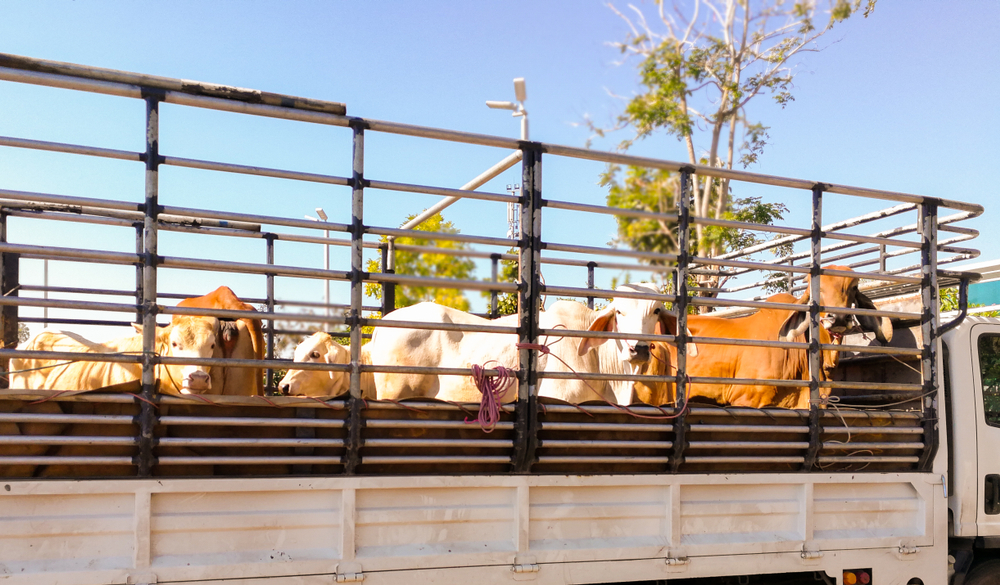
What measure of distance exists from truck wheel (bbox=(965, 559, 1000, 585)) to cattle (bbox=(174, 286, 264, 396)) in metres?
4.78

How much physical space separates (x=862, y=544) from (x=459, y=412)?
2490mm

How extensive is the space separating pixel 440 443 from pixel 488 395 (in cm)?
32

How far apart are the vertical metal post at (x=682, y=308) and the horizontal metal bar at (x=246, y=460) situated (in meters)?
1.75

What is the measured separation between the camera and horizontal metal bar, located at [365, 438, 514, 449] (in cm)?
371

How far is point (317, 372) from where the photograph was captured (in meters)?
6.72

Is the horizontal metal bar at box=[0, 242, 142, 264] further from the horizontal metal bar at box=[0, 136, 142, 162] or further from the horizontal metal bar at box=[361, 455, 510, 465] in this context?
the horizontal metal bar at box=[361, 455, 510, 465]

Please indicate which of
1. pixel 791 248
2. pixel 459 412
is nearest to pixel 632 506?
pixel 459 412

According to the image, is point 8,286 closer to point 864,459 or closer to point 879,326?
point 864,459

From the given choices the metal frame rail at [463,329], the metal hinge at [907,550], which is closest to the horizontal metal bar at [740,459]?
the metal frame rail at [463,329]

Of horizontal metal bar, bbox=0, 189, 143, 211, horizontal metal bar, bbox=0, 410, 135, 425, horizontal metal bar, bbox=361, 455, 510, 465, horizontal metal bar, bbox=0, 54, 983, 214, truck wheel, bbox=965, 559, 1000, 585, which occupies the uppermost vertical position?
horizontal metal bar, bbox=0, 54, 983, 214

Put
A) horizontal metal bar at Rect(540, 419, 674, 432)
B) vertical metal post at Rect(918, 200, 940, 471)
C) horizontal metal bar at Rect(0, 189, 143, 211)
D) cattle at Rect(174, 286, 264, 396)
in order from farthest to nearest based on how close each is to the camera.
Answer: cattle at Rect(174, 286, 264, 396)
vertical metal post at Rect(918, 200, 940, 471)
horizontal metal bar at Rect(540, 419, 674, 432)
horizontal metal bar at Rect(0, 189, 143, 211)

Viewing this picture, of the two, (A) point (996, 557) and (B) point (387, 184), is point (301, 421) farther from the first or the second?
(A) point (996, 557)

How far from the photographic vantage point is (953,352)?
5242 millimetres

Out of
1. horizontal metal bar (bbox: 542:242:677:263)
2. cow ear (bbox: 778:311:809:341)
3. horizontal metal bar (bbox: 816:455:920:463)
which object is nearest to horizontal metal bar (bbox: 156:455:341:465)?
horizontal metal bar (bbox: 542:242:677:263)
